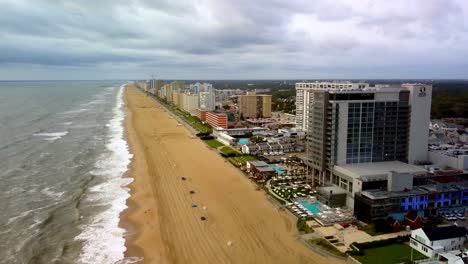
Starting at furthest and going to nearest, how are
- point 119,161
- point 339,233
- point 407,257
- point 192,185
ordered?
point 119,161 → point 192,185 → point 339,233 → point 407,257

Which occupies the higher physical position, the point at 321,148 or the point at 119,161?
the point at 321,148

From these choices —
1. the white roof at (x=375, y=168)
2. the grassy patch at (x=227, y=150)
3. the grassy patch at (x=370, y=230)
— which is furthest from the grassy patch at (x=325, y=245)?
the grassy patch at (x=227, y=150)

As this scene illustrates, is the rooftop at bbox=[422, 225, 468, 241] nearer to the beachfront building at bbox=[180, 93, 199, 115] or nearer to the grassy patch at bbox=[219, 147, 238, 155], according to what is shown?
the grassy patch at bbox=[219, 147, 238, 155]

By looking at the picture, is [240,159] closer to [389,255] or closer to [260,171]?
[260,171]

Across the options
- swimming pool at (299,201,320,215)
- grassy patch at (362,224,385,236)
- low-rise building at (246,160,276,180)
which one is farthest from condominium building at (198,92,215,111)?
grassy patch at (362,224,385,236)

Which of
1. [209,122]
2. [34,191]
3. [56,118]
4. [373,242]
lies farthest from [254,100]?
[373,242]

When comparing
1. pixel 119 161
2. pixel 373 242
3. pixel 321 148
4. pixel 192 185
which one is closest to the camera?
pixel 373 242

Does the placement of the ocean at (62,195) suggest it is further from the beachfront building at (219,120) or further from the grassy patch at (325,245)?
the beachfront building at (219,120)

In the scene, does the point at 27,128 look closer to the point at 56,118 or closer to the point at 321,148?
the point at 56,118

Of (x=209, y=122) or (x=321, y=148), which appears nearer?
(x=321, y=148)
